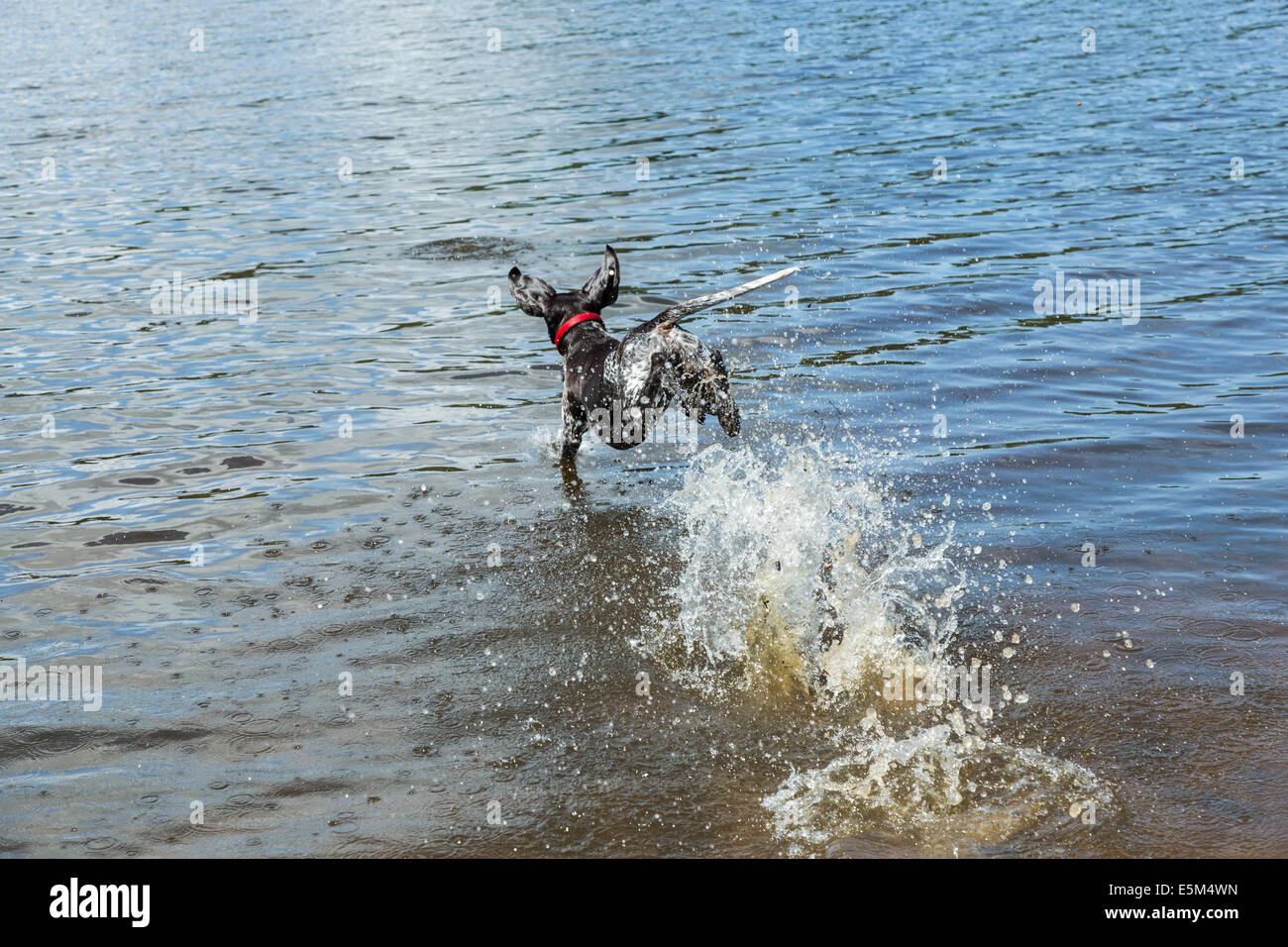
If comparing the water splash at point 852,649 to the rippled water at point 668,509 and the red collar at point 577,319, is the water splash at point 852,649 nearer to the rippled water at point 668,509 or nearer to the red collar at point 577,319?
the rippled water at point 668,509

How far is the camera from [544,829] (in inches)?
198

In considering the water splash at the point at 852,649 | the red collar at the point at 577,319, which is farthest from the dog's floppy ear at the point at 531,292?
the water splash at the point at 852,649

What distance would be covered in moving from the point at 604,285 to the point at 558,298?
0.51 m

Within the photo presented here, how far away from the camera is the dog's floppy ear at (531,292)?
8.75 metres

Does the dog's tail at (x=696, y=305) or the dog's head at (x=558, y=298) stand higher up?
the dog's head at (x=558, y=298)

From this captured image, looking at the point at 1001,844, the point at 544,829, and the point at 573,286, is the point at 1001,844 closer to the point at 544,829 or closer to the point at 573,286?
the point at 544,829

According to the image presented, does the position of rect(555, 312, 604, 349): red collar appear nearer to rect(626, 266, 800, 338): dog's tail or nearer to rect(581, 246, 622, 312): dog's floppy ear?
rect(581, 246, 622, 312): dog's floppy ear

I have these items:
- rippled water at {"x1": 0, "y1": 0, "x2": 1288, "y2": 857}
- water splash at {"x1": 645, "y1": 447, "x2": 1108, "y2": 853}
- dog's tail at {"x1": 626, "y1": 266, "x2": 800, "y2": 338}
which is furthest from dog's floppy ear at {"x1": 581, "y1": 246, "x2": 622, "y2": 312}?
water splash at {"x1": 645, "y1": 447, "x2": 1108, "y2": 853}

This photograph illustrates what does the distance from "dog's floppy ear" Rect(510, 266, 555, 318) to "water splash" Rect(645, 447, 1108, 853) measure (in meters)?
1.71

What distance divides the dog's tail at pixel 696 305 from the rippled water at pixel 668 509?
1289mm

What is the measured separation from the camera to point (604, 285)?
330 inches

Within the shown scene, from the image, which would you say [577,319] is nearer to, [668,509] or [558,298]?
[558,298]

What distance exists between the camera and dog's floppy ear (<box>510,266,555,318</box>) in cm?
875
